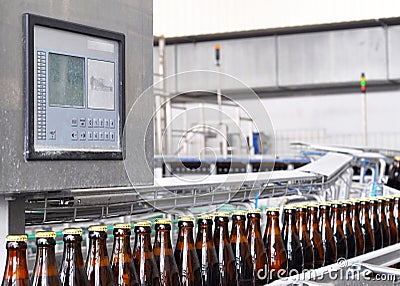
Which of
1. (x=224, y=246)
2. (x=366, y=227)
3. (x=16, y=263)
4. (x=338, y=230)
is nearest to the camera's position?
(x=16, y=263)

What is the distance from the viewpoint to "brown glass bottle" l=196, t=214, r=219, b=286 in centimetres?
120

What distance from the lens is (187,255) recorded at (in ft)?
3.84

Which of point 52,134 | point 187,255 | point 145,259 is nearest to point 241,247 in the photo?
point 187,255

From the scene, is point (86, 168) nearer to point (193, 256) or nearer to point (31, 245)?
point (193, 256)

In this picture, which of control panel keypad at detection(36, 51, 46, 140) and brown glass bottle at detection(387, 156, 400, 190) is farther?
brown glass bottle at detection(387, 156, 400, 190)

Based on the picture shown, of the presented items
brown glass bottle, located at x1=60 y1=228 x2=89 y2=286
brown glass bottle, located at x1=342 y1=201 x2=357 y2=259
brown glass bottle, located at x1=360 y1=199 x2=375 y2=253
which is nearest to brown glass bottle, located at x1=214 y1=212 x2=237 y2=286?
brown glass bottle, located at x1=60 y1=228 x2=89 y2=286

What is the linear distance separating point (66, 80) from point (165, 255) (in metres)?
0.35

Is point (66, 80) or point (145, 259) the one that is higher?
point (66, 80)

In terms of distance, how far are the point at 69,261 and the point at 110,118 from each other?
0.26m

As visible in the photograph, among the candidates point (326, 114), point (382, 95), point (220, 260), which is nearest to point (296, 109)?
point (326, 114)

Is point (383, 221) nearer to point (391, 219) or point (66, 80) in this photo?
point (391, 219)

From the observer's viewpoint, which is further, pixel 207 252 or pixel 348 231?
pixel 348 231

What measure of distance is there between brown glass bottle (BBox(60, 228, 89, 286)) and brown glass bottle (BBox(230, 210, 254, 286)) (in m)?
0.39

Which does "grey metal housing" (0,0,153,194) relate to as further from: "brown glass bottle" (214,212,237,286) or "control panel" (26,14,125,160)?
"brown glass bottle" (214,212,237,286)
